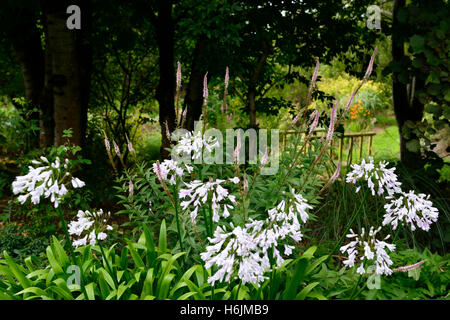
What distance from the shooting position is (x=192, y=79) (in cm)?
584

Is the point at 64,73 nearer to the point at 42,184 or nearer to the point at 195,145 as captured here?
the point at 195,145

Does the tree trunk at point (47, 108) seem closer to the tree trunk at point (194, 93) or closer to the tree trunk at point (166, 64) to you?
the tree trunk at point (166, 64)

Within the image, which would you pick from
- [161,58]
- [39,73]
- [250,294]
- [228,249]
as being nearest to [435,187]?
[250,294]

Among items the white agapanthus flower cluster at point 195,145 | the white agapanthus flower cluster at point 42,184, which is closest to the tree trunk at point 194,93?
the white agapanthus flower cluster at point 195,145

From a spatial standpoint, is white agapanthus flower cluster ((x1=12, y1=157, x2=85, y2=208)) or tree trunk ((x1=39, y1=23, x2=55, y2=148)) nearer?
white agapanthus flower cluster ((x1=12, y1=157, x2=85, y2=208))

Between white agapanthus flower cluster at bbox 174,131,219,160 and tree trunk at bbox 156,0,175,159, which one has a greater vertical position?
tree trunk at bbox 156,0,175,159

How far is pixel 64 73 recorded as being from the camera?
4758 millimetres

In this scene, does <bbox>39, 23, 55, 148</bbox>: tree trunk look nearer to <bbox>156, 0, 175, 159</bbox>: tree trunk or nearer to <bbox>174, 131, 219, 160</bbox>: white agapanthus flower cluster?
<bbox>156, 0, 175, 159</bbox>: tree trunk

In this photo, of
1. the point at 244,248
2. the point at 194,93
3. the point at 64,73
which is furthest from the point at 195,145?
the point at 194,93

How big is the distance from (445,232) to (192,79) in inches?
147

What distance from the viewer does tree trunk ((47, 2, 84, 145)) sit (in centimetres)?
458

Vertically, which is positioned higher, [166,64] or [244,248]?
[166,64]

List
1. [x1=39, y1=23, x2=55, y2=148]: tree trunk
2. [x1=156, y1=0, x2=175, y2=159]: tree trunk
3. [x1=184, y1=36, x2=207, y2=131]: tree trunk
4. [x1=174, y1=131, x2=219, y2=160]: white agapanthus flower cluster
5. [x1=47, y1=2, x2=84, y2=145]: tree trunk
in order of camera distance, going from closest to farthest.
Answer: [x1=174, y1=131, x2=219, y2=160]: white agapanthus flower cluster < [x1=47, y1=2, x2=84, y2=145]: tree trunk < [x1=39, y1=23, x2=55, y2=148]: tree trunk < [x1=184, y1=36, x2=207, y2=131]: tree trunk < [x1=156, y1=0, x2=175, y2=159]: tree trunk

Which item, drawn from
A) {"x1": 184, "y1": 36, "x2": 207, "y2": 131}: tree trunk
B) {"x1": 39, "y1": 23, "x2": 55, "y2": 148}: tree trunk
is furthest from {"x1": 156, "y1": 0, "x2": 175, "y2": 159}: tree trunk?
{"x1": 39, "y1": 23, "x2": 55, "y2": 148}: tree trunk
